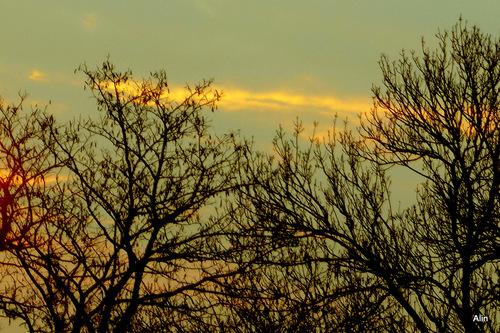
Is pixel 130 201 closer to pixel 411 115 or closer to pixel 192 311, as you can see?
pixel 192 311

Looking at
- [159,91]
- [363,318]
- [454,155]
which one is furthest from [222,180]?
[454,155]

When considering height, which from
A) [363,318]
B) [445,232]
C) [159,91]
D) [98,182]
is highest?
[159,91]

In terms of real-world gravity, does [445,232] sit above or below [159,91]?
below

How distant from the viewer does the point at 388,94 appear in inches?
736

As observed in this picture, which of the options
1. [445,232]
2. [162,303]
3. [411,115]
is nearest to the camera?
[162,303]

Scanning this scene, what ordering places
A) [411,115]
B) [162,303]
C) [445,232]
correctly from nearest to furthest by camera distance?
[162,303] < [445,232] < [411,115]

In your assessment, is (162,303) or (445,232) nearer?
(162,303)

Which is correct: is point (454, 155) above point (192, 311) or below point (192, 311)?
above

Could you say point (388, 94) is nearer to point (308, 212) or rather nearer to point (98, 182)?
point (308, 212)

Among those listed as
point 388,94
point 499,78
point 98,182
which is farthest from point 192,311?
point 499,78

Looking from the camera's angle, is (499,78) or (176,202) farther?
(499,78)

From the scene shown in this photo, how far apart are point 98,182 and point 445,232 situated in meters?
7.73

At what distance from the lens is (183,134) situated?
54.7ft

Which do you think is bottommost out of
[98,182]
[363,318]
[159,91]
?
[363,318]
